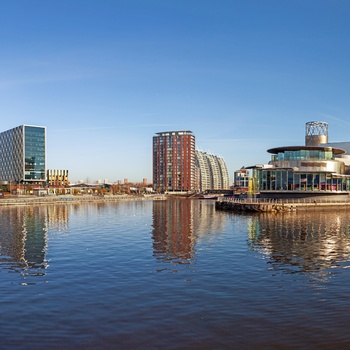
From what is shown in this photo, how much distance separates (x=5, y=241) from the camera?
2057 inches

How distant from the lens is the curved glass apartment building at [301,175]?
115000mm

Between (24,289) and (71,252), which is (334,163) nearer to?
(71,252)

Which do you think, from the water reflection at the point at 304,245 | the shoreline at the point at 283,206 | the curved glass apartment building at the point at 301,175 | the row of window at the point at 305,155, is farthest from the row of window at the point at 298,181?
the water reflection at the point at 304,245

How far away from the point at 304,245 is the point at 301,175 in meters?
71.2

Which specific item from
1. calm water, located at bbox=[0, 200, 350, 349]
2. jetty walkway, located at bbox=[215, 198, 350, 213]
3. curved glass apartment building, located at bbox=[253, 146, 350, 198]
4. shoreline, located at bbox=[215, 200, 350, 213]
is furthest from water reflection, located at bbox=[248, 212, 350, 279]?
curved glass apartment building, located at bbox=[253, 146, 350, 198]

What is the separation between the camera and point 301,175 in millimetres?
114875

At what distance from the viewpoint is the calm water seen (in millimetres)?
19188

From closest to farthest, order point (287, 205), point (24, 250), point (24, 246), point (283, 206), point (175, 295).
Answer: point (175, 295) → point (24, 250) → point (24, 246) → point (283, 206) → point (287, 205)

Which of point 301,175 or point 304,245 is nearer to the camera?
point 304,245

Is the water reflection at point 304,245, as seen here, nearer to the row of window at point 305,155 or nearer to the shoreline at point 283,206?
the shoreline at point 283,206

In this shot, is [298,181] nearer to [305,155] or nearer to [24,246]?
[305,155]

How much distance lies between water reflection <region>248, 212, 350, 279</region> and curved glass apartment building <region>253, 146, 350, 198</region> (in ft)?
145

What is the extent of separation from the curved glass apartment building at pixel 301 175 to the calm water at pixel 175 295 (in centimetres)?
6732

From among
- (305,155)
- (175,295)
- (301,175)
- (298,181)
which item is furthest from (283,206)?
(175,295)
